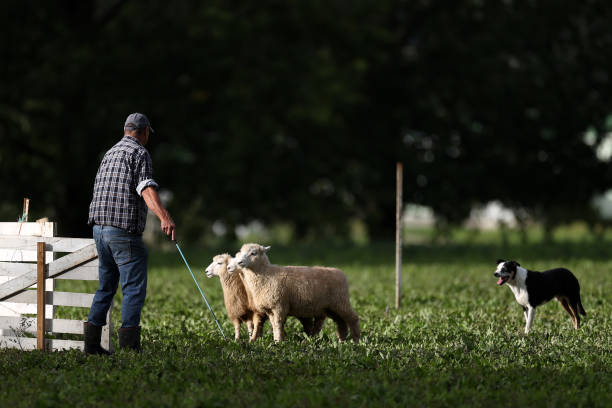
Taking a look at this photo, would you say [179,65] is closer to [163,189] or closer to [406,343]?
[163,189]

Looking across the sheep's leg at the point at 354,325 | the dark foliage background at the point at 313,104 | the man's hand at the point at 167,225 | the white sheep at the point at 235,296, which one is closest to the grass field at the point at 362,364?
the sheep's leg at the point at 354,325

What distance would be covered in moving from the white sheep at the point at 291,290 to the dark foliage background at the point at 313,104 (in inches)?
640

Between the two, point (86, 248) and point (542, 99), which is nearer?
point (86, 248)

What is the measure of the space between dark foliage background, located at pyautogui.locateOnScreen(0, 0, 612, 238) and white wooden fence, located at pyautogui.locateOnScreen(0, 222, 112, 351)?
15.7m

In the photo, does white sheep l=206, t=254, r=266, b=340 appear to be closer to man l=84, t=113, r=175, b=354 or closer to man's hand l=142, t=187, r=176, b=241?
man l=84, t=113, r=175, b=354

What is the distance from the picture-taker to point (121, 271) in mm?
8602

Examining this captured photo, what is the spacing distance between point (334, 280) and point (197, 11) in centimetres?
1953

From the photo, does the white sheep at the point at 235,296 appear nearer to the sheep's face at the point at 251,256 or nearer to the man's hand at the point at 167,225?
the sheep's face at the point at 251,256

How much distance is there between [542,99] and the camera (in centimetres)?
2980

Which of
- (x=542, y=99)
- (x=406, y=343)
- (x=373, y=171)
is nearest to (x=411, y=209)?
(x=373, y=171)

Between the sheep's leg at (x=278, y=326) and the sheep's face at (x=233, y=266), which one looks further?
the sheep's face at (x=233, y=266)

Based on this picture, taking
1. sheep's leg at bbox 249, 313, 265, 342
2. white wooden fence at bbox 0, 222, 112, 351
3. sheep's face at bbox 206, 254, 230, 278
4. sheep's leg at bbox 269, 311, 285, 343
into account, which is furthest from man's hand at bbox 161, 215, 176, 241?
sheep's leg at bbox 249, 313, 265, 342

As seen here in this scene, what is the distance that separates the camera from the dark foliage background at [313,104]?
25.4 metres

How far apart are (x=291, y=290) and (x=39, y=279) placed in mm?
2735
